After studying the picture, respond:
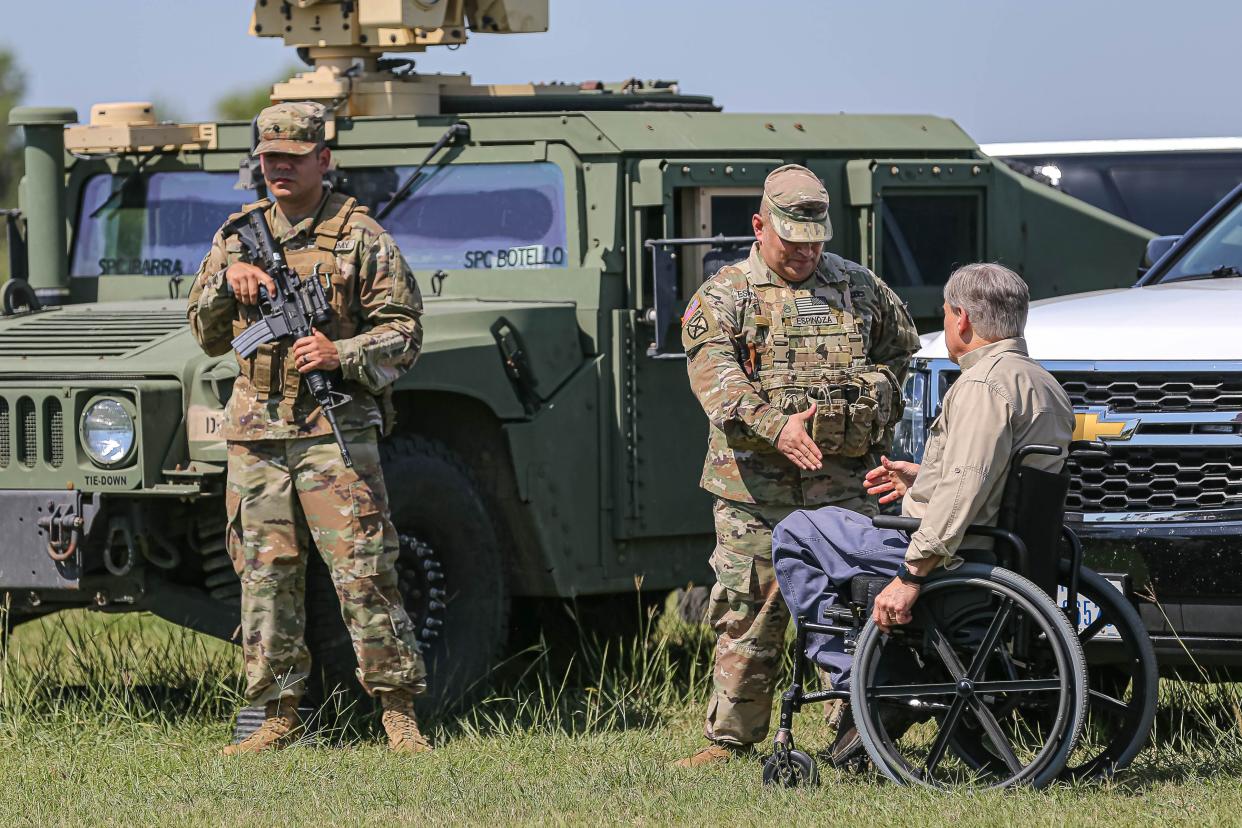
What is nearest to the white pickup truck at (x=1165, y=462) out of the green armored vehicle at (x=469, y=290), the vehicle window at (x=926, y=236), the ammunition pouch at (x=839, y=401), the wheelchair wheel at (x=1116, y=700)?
the wheelchair wheel at (x=1116, y=700)

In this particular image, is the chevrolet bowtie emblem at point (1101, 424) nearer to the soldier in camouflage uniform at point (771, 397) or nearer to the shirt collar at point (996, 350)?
the soldier in camouflage uniform at point (771, 397)

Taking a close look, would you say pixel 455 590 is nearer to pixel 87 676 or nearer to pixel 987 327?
pixel 87 676

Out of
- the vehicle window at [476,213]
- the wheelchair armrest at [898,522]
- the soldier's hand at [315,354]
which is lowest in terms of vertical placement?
the wheelchair armrest at [898,522]

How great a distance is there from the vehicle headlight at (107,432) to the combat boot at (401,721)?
1.01 meters

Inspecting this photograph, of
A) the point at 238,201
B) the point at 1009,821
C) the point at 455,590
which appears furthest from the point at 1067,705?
the point at 238,201

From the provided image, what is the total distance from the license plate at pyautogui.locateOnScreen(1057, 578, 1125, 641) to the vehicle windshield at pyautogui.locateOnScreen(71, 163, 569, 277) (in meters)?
2.32

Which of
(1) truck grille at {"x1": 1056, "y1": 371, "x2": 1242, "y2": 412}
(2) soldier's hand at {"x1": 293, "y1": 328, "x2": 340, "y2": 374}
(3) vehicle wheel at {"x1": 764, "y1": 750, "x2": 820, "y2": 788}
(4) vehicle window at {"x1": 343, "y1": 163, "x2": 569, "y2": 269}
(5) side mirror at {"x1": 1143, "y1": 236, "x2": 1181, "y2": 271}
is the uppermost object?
(4) vehicle window at {"x1": 343, "y1": 163, "x2": 569, "y2": 269}

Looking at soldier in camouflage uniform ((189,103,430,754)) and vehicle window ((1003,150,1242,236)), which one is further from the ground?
vehicle window ((1003,150,1242,236))

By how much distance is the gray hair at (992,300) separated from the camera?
15.7ft

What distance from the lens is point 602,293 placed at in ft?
22.1

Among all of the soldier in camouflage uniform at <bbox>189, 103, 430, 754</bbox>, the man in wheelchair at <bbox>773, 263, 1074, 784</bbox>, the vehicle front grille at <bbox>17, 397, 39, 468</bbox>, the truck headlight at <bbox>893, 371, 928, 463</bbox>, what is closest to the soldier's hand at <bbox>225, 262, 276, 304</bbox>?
the soldier in camouflage uniform at <bbox>189, 103, 430, 754</bbox>

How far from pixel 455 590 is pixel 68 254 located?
7.07ft

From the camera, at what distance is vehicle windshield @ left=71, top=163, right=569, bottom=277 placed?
6.89 m

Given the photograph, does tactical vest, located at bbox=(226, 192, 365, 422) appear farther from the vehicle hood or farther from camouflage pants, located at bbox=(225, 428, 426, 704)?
the vehicle hood
